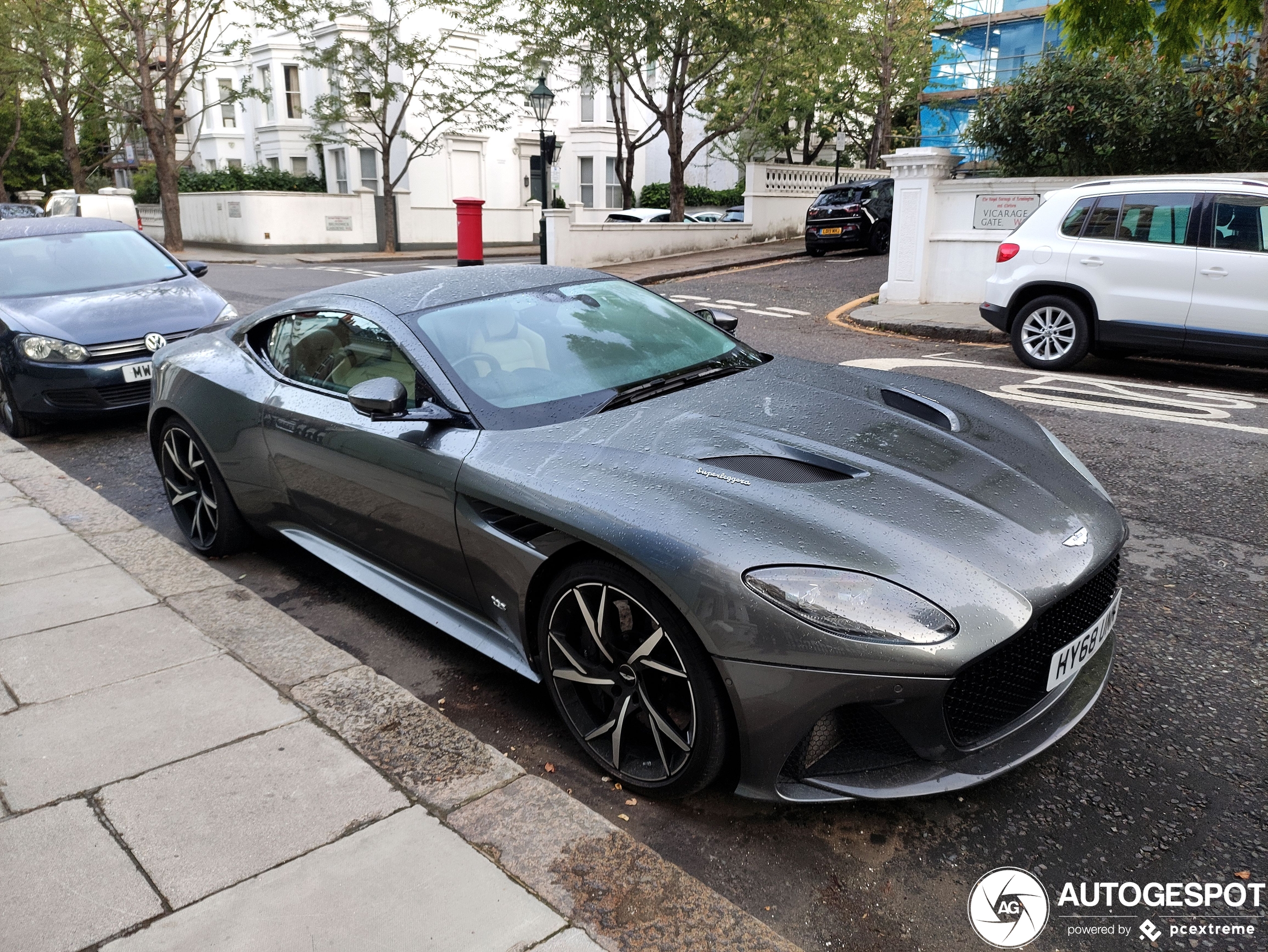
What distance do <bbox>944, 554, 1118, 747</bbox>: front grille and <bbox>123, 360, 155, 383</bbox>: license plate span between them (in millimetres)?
6605

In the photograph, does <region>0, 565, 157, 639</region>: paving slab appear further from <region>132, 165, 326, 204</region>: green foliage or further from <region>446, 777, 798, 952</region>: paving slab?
<region>132, 165, 326, 204</region>: green foliage

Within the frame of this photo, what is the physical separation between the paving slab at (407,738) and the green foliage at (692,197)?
33.4 metres

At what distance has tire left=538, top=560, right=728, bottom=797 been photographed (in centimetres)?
251

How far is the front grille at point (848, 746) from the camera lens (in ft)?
7.78

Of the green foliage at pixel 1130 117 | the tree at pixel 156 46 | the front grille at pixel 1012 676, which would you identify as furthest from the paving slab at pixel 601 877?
the tree at pixel 156 46

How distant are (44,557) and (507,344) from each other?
2728 mm

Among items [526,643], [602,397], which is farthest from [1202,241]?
[526,643]

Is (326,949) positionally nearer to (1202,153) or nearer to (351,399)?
(351,399)

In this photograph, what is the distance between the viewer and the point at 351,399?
10.8 ft

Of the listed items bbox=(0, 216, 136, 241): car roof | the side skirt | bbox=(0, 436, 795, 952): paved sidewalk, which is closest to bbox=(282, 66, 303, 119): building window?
bbox=(0, 216, 136, 241): car roof

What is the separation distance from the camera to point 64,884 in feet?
7.63

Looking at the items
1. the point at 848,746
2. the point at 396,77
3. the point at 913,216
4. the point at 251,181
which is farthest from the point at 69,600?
the point at 251,181

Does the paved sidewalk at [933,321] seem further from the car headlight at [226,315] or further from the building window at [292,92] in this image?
the building window at [292,92]

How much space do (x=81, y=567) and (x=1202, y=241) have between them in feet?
27.9
